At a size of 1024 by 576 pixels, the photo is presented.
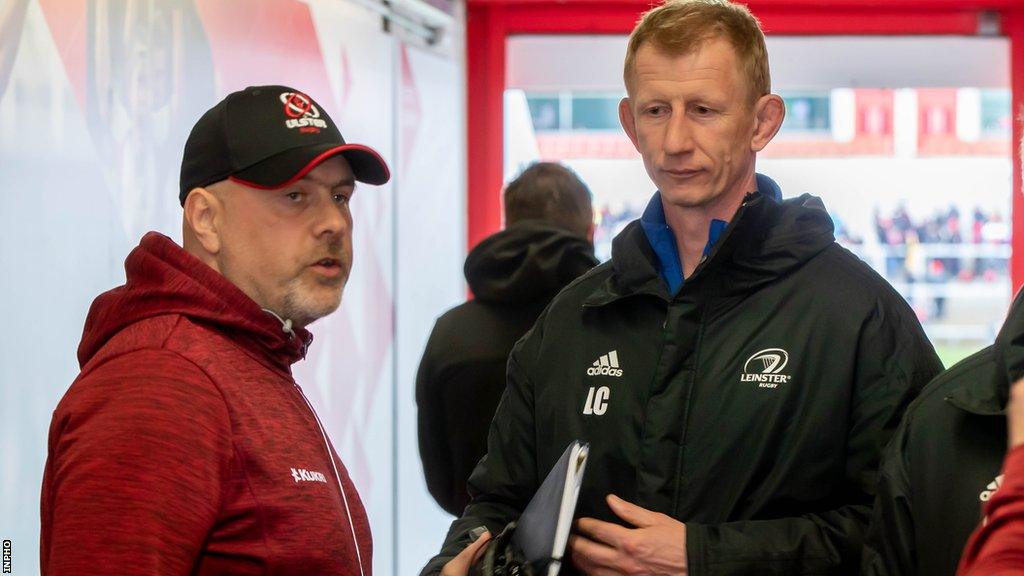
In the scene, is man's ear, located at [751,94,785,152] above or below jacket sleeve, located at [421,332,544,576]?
above

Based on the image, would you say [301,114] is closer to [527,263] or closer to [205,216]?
[205,216]

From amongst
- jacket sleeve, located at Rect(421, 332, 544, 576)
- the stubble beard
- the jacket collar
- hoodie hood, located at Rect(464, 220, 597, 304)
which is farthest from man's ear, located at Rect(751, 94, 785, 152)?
hoodie hood, located at Rect(464, 220, 597, 304)

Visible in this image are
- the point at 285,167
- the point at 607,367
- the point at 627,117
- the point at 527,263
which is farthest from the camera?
the point at 527,263

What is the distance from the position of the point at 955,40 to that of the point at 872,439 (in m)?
3.79

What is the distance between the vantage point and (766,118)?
1.83 metres

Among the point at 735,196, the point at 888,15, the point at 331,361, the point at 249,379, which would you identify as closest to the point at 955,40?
the point at 888,15

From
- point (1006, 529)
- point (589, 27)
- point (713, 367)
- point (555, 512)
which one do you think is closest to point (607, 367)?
point (713, 367)

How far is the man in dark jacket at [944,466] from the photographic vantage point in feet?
4.51

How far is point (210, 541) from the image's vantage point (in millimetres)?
1410

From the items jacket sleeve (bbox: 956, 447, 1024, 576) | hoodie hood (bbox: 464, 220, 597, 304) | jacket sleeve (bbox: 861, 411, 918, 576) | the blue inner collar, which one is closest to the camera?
jacket sleeve (bbox: 956, 447, 1024, 576)

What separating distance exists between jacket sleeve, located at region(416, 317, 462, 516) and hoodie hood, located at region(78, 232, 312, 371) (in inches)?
55.7

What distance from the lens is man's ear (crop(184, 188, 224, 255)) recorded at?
1.69m

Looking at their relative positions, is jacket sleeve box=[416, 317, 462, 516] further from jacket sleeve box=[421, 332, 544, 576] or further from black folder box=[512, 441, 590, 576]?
black folder box=[512, 441, 590, 576]

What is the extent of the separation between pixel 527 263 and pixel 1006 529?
2069 millimetres
